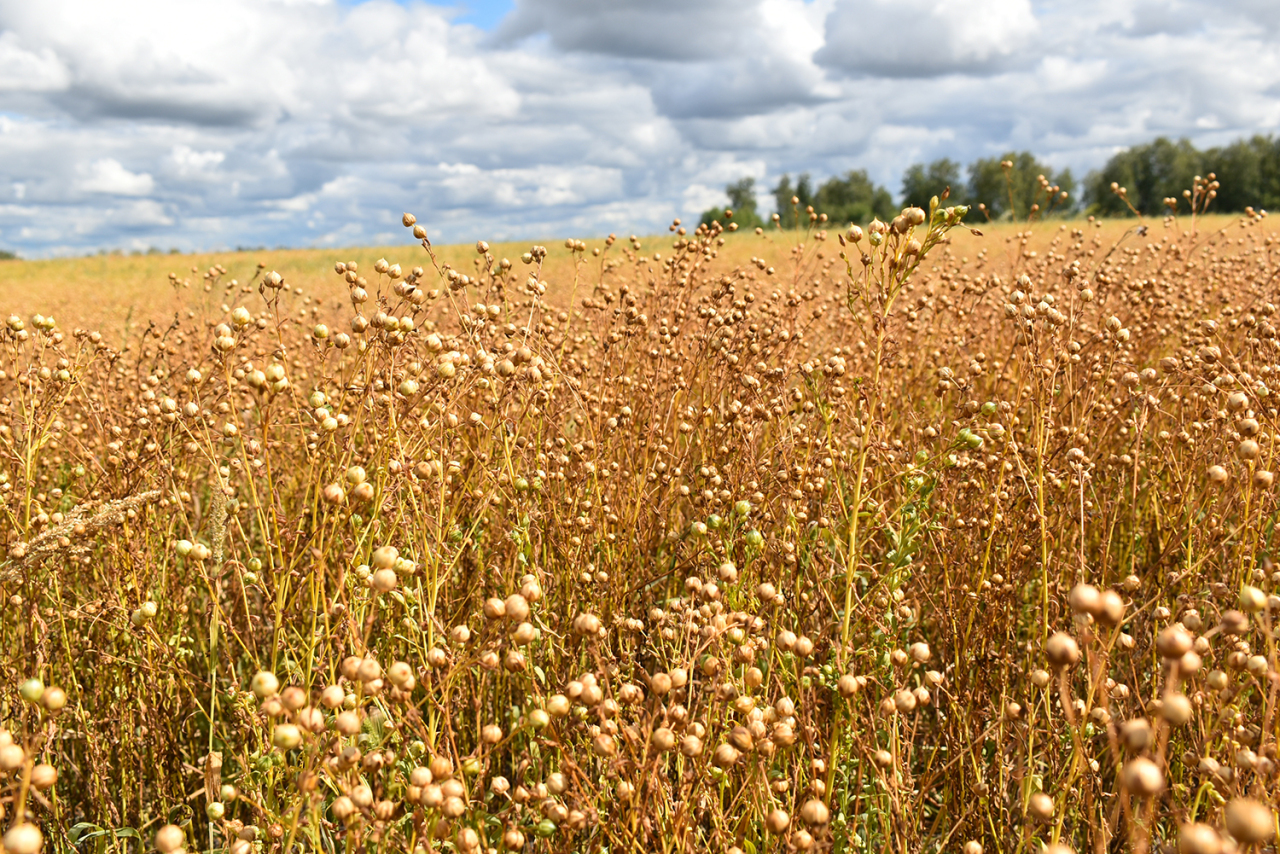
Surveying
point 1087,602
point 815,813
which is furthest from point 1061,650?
point 815,813

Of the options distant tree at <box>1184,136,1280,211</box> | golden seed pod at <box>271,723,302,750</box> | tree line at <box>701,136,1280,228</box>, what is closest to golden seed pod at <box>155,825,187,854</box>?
golden seed pod at <box>271,723,302,750</box>

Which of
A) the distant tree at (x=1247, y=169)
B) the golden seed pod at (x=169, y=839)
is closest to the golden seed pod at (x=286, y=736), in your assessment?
the golden seed pod at (x=169, y=839)

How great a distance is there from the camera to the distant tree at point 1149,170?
198 feet

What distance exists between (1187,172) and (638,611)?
75.0 meters

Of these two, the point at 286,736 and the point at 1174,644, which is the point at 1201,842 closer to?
the point at 1174,644

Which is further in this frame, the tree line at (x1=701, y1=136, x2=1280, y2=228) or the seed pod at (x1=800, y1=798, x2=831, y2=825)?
the tree line at (x1=701, y1=136, x2=1280, y2=228)

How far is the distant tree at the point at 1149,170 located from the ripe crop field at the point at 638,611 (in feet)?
223

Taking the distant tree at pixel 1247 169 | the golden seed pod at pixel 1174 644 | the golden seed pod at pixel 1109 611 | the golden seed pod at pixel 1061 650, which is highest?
the distant tree at pixel 1247 169

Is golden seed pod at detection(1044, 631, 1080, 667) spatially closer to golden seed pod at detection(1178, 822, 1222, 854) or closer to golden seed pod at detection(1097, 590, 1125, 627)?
golden seed pod at detection(1097, 590, 1125, 627)

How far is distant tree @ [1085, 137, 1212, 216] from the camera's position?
60469 mm

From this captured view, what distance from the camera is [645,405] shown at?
2.88 m

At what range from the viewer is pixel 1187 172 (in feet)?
199

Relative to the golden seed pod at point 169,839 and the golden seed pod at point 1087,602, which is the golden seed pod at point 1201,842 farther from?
the golden seed pod at point 169,839

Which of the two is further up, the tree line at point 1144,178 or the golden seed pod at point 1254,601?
the tree line at point 1144,178
